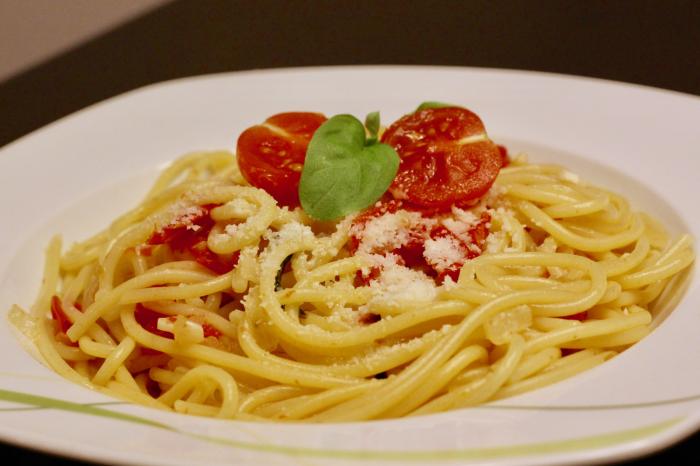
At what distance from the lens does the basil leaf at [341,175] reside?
12.6ft

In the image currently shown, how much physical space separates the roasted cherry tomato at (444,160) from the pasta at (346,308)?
103 mm

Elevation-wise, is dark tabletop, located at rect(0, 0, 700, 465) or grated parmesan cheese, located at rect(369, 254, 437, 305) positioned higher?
dark tabletop, located at rect(0, 0, 700, 465)

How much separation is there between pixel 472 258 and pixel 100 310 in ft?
5.42

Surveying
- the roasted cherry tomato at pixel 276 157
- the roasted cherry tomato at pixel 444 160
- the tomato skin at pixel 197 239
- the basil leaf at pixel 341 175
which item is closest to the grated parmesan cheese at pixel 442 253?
the roasted cherry tomato at pixel 444 160

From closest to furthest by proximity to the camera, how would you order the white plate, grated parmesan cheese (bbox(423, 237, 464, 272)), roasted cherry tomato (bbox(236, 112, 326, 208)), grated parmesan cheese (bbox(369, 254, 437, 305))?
the white plate → grated parmesan cheese (bbox(369, 254, 437, 305)) → grated parmesan cheese (bbox(423, 237, 464, 272)) → roasted cherry tomato (bbox(236, 112, 326, 208))

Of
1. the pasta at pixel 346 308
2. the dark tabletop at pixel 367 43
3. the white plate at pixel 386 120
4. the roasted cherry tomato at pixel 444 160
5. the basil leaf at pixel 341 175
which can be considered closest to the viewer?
the white plate at pixel 386 120

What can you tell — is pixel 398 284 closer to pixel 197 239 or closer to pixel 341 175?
pixel 341 175

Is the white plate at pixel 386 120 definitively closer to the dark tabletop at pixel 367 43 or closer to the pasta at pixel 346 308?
the pasta at pixel 346 308

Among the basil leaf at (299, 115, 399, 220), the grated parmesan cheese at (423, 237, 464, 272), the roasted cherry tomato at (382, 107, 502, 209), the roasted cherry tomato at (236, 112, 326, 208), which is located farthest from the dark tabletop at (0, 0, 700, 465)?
the grated parmesan cheese at (423, 237, 464, 272)

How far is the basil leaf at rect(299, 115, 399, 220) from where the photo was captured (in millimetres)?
3832

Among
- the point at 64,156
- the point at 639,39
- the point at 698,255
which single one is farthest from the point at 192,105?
the point at 639,39

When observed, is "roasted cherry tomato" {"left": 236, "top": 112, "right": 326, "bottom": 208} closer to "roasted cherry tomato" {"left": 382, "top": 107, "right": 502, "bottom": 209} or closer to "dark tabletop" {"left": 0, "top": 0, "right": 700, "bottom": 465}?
"roasted cherry tomato" {"left": 382, "top": 107, "right": 502, "bottom": 209}

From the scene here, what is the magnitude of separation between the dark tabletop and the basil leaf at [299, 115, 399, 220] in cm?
352

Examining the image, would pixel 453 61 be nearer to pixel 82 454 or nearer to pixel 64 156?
pixel 64 156
